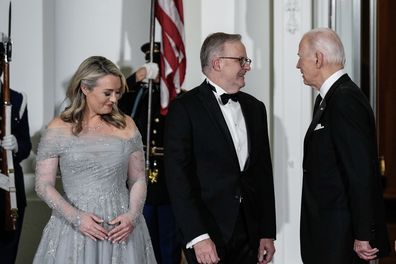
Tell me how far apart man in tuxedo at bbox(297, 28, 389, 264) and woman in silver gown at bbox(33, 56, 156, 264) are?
2.63ft

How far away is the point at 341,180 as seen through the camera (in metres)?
3.34

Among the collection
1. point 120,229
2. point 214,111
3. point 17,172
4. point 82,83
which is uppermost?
point 82,83

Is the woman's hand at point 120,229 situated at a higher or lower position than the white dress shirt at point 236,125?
lower

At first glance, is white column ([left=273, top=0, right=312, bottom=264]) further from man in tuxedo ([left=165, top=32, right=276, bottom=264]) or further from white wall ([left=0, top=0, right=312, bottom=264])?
man in tuxedo ([left=165, top=32, right=276, bottom=264])

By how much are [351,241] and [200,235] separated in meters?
0.65

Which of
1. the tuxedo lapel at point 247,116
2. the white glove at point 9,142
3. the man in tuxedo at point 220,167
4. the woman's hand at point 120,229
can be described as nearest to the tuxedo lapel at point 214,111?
the man in tuxedo at point 220,167

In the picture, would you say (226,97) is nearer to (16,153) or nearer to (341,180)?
(341,180)

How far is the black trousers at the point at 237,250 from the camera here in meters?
3.42

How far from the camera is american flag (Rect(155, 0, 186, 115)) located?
522 cm

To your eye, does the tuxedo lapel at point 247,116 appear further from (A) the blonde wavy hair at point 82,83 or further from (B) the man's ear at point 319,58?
(A) the blonde wavy hair at point 82,83

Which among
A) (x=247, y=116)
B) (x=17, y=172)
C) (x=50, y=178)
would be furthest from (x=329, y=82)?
(x=17, y=172)

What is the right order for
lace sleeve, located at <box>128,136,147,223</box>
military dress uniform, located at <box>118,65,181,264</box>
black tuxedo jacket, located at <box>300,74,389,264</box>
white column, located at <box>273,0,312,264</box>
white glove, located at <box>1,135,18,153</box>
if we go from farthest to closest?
white column, located at <box>273,0,312,264</box>, military dress uniform, located at <box>118,65,181,264</box>, white glove, located at <box>1,135,18,153</box>, lace sleeve, located at <box>128,136,147,223</box>, black tuxedo jacket, located at <box>300,74,389,264</box>

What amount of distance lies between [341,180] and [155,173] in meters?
1.96

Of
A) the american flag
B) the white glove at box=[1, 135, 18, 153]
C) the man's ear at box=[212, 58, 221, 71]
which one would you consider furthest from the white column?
the man's ear at box=[212, 58, 221, 71]
